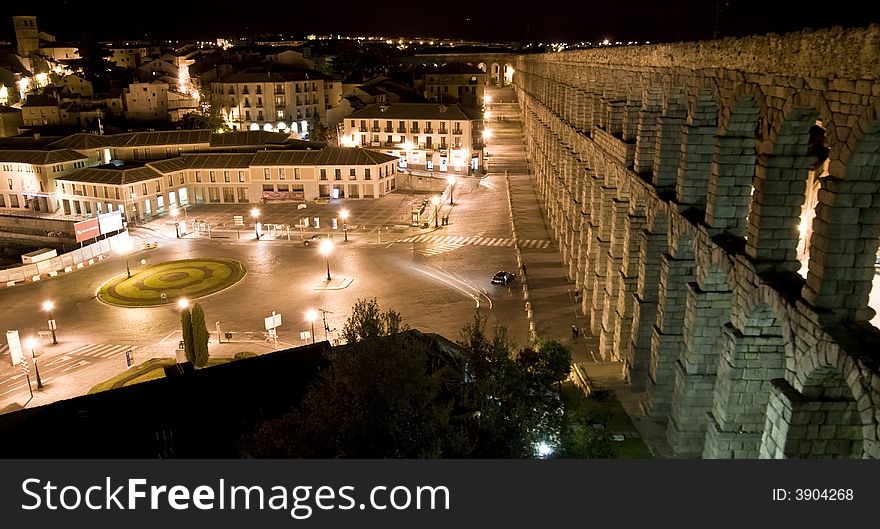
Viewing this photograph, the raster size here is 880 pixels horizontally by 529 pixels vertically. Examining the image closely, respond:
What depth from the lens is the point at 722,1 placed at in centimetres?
3247

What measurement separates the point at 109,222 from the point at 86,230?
308cm

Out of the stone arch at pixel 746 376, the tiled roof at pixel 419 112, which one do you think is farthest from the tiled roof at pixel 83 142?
the stone arch at pixel 746 376

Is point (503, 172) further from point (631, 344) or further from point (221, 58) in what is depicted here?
point (221, 58)

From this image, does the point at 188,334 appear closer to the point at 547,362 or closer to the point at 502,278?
the point at 547,362

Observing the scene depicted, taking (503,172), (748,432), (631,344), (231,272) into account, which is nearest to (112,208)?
(231,272)

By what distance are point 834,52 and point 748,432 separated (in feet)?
43.1

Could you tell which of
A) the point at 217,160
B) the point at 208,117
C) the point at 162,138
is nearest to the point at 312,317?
the point at 217,160

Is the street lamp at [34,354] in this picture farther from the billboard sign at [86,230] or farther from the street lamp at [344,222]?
the street lamp at [344,222]

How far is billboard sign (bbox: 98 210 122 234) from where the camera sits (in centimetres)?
7044

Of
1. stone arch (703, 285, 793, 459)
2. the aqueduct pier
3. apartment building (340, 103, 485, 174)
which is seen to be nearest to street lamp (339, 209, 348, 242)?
apartment building (340, 103, 485, 174)

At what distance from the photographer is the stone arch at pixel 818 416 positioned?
57.3 ft

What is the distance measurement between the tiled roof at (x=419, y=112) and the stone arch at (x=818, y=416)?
91.8m

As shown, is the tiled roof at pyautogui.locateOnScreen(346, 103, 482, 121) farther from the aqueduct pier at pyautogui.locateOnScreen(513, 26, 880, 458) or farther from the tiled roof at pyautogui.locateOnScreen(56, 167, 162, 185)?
the aqueduct pier at pyautogui.locateOnScreen(513, 26, 880, 458)

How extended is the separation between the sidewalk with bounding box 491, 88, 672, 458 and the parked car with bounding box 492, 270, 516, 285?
130 centimetres
